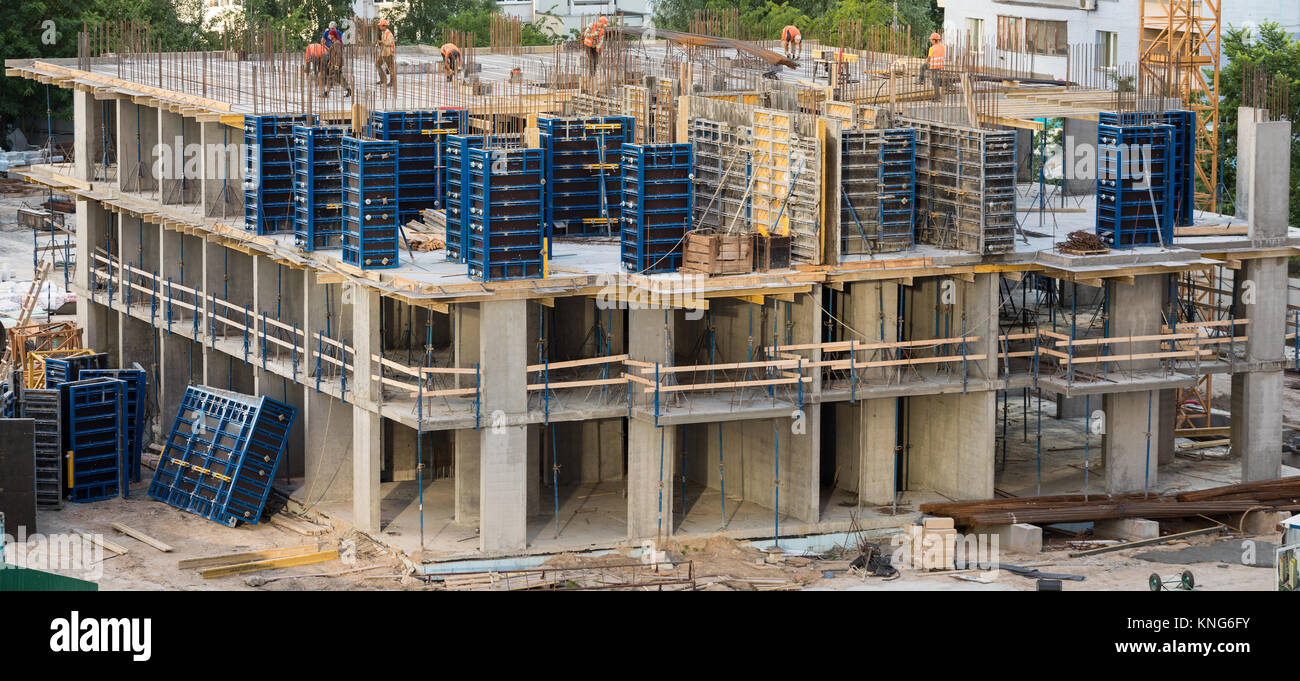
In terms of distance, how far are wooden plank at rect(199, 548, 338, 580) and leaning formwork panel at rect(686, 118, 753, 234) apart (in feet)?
31.7

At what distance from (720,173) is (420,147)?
601 centimetres

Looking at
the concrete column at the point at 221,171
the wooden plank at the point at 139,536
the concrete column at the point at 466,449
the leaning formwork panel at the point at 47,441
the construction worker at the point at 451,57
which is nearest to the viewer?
the wooden plank at the point at 139,536

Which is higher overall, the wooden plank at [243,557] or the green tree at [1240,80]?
the green tree at [1240,80]

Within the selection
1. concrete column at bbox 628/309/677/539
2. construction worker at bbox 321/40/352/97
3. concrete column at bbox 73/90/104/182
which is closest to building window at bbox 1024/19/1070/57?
construction worker at bbox 321/40/352/97

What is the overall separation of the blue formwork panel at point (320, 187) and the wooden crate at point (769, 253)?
829 centimetres

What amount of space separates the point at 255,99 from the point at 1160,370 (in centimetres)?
2004

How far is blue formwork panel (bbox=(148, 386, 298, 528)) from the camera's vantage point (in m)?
45.9

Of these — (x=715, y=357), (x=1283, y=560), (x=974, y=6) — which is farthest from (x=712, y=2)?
(x=1283, y=560)

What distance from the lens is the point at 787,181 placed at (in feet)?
146

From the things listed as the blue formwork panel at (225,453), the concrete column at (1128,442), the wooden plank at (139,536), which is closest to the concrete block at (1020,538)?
the concrete column at (1128,442)

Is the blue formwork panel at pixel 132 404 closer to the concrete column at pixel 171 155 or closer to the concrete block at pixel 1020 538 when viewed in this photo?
the concrete column at pixel 171 155

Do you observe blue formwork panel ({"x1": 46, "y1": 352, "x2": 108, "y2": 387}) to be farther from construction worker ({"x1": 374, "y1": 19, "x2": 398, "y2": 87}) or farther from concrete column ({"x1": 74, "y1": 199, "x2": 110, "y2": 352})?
construction worker ({"x1": 374, "y1": 19, "x2": 398, "y2": 87})

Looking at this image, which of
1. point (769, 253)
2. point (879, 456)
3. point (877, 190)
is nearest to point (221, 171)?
point (769, 253)

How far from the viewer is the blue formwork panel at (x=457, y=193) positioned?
140 ft
